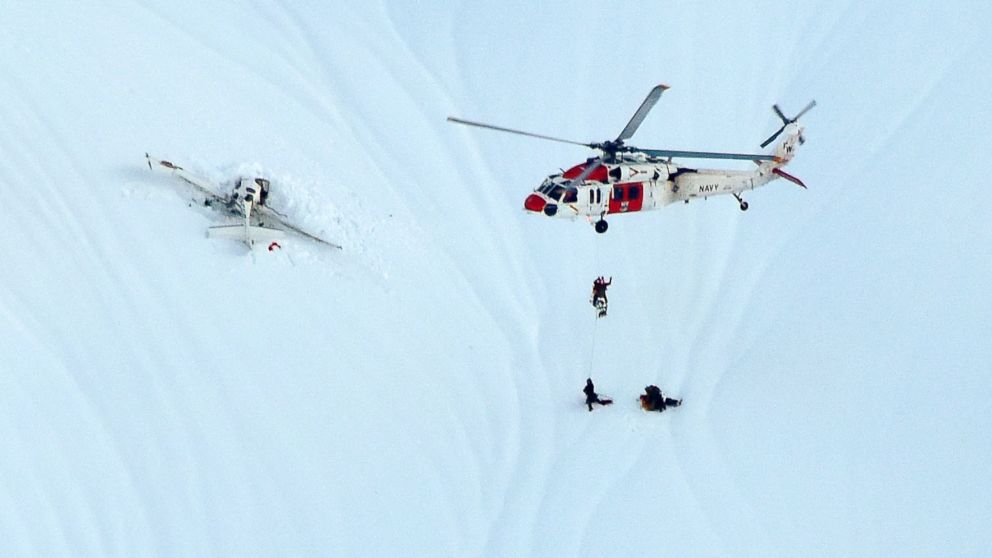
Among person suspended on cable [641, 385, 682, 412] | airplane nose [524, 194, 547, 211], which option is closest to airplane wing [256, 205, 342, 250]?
airplane nose [524, 194, 547, 211]

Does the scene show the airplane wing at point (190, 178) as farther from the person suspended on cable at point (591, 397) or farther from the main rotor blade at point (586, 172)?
the person suspended on cable at point (591, 397)

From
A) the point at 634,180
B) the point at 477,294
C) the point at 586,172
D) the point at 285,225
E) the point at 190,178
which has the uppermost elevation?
the point at 634,180

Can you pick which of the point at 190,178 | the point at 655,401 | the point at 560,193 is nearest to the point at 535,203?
the point at 560,193

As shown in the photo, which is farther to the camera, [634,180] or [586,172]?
[634,180]

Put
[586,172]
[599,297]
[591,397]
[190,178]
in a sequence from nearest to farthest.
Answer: [591,397], [586,172], [599,297], [190,178]

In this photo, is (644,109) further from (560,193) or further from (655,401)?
(655,401)

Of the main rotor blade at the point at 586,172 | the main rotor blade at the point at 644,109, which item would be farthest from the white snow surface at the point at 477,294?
the main rotor blade at the point at 644,109

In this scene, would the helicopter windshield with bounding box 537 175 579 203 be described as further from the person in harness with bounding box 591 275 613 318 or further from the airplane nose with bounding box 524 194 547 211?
the person in harness with bounding box 591 275 613 318

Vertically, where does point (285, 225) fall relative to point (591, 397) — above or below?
above
